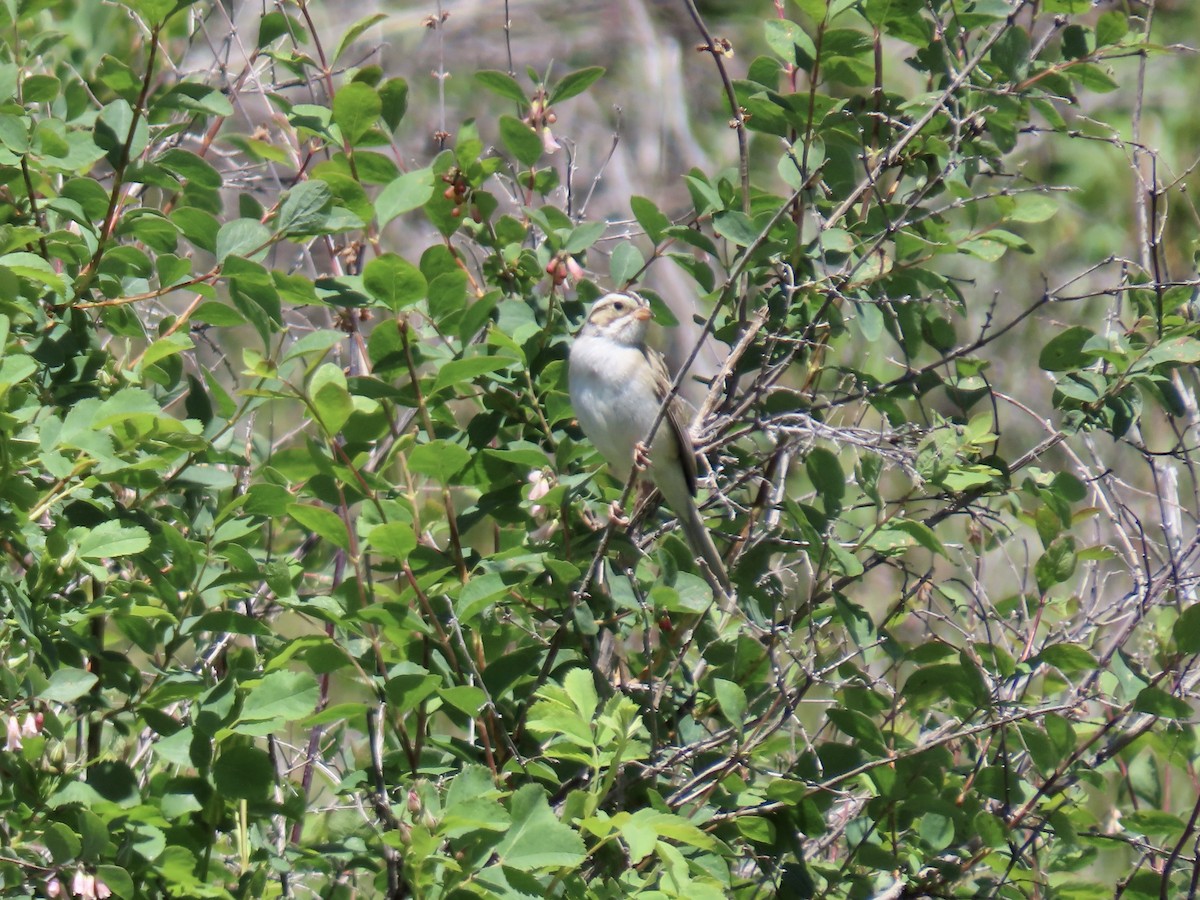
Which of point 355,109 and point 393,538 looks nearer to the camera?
point 393,538

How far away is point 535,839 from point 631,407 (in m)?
2.66

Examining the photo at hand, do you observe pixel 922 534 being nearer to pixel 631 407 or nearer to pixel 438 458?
pixel 438 458

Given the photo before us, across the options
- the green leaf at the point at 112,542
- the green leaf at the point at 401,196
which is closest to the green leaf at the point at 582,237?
the green leaf at the point at 401,196

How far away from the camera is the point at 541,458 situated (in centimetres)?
278

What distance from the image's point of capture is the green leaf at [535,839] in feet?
7.26

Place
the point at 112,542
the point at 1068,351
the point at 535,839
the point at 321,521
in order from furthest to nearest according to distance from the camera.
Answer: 1. the point at 1068,351
2. the point at 321,521
3. the point at 112,542
4. the point at 535,839

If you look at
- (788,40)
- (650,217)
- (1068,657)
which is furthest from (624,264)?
(1068,657)

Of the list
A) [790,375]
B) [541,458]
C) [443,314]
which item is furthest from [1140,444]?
[790,375]

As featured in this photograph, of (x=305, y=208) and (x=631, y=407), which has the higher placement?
(x=305, y=208)

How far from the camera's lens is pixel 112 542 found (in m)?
2.36

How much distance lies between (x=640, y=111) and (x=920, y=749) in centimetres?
704

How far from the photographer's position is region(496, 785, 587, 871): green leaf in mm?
2213

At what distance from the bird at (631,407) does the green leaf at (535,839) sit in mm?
736

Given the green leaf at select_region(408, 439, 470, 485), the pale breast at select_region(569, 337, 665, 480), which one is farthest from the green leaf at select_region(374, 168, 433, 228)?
the pale breast at select_region(569, 337, 665, 480)
